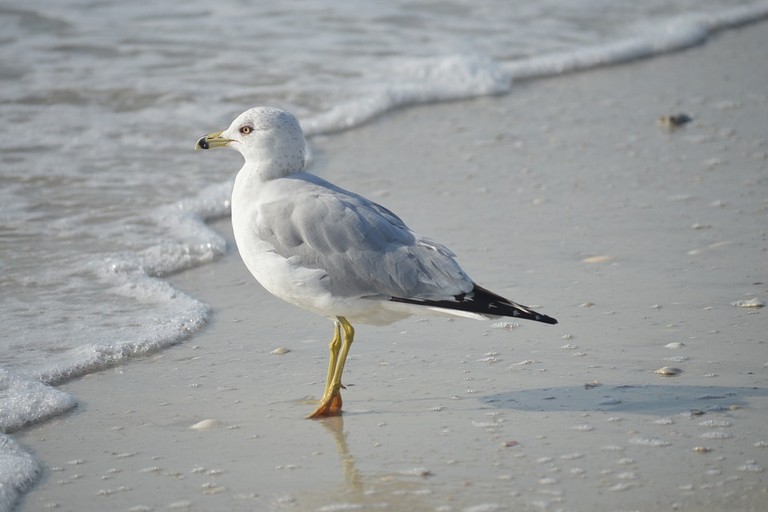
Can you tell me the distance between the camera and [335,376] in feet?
14.0

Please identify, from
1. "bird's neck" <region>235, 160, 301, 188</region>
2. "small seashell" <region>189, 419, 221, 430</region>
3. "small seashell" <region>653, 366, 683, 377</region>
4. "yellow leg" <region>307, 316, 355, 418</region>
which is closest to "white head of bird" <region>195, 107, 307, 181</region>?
"bird's neck" <region>235, 160, 301, 188</region>

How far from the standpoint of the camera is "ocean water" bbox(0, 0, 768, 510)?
5281 mm

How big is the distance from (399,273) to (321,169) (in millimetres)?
3546

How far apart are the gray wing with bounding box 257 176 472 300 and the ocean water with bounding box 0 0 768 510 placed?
1067 millimetres

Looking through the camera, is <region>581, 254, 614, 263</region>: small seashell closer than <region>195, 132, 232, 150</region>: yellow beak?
No

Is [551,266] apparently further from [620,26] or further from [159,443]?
[620,26]

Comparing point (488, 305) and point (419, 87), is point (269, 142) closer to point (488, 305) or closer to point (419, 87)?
point (488, 305)

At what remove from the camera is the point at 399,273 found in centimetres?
420

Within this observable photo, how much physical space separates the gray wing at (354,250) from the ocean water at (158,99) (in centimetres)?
107

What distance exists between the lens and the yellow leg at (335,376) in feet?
13.9

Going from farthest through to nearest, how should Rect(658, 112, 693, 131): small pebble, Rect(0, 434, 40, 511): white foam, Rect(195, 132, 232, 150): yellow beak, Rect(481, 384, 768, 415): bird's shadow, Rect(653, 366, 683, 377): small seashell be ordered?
1. Rect(658, 112, 693, 131): small pebble
2. Rect(195, 132, 232, 150): yellow beak
3. Rect(653, 366, 683, 377): small seashell
4. Rect(481, 384, 768, 415): bird's shadow
5. Rect(0, 434, 40, 511): white foam

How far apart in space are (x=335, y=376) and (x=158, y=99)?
5.71 meters

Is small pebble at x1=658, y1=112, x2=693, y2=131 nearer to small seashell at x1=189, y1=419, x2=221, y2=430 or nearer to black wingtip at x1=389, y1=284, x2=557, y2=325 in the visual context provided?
black wingtip at x1=389, y1=284, x2=557, y2=325

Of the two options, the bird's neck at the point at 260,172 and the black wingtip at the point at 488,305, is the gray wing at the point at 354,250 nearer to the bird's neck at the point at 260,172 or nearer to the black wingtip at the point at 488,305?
the black wingtip at the point at 488,305
